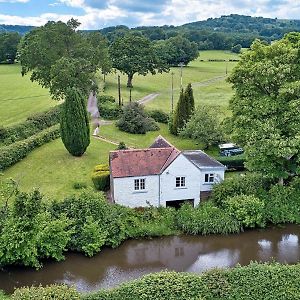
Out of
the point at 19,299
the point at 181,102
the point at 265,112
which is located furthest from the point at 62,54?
the point at 19,299

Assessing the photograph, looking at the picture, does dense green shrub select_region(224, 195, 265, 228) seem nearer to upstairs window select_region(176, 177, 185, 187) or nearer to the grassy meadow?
upstairs window select_region(176, 177, 185, 187)

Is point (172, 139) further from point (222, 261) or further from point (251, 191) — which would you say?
point (222, 261)

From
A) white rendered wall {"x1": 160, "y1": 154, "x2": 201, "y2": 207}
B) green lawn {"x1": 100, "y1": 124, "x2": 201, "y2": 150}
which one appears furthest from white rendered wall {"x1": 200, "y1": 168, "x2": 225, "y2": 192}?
green lawn {"x1": 100, "y1": 124, "x2": 201, "y2": 150}

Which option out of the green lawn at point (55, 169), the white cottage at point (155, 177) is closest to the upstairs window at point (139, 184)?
the white cottage at point (155, 177)

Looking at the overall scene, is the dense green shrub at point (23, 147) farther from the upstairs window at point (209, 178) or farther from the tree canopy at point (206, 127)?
the upstairs window at point (209, 178)

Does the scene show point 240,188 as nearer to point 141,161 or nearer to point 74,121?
point 141,161

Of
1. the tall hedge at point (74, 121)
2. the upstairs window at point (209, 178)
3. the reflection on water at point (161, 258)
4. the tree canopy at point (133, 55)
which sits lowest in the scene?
the reflection on water at point (161, 258)
